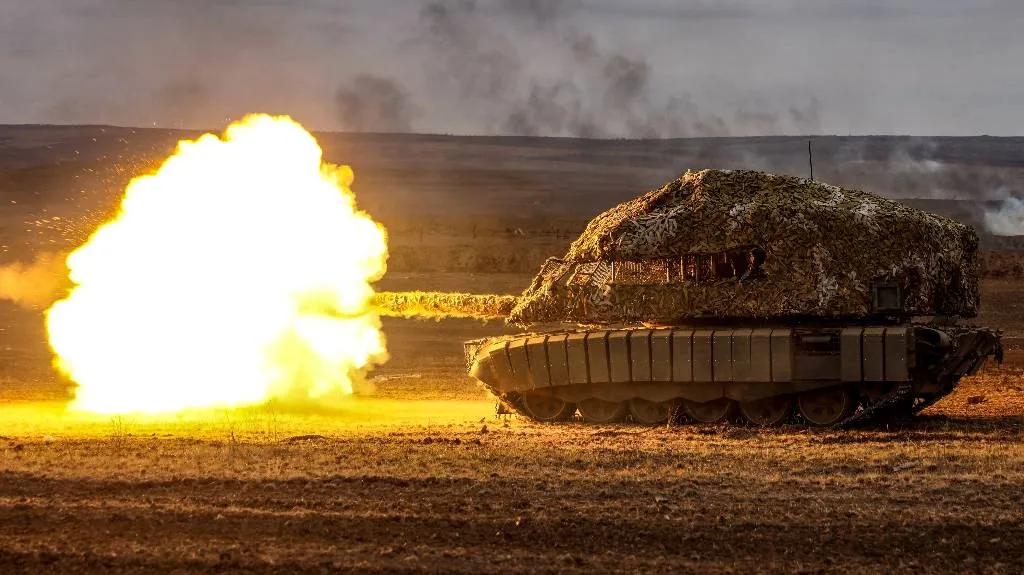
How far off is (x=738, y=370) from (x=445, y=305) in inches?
274

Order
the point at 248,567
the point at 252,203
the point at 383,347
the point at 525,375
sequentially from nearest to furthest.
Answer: the point at 248,567
the point at 525,375
the point at 252,203
the point at 383,347

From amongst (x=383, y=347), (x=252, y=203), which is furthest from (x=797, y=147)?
(x=252, y=203)

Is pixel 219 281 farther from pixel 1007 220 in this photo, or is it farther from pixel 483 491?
pixel 1007 220

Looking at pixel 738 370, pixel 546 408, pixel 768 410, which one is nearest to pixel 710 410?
pixel 768 410

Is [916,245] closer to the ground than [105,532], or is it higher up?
higher up

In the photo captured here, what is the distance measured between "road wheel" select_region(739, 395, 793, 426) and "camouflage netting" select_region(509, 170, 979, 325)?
5.65ft

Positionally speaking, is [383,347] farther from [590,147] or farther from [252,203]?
[590,147]

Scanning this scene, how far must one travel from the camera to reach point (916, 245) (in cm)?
2678

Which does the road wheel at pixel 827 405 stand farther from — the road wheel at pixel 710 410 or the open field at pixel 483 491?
the road wheel at pixel 710 410

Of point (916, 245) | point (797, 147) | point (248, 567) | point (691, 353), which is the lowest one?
point (248, 567)

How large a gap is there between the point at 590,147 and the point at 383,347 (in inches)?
5222

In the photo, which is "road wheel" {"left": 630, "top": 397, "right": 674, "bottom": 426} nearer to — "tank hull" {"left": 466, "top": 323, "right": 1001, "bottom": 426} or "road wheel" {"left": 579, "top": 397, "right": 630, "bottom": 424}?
"tank hull" {"left": 466, "top": 323, "right": 1001, "bottom": 426}

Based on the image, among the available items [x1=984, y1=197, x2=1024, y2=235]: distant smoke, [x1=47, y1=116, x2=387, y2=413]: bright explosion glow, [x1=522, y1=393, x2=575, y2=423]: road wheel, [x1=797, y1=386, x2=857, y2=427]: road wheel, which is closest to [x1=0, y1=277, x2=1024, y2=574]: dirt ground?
[x1=797, y1=386, x2=857, y2=427]: road wheel

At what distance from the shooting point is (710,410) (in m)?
27.6
